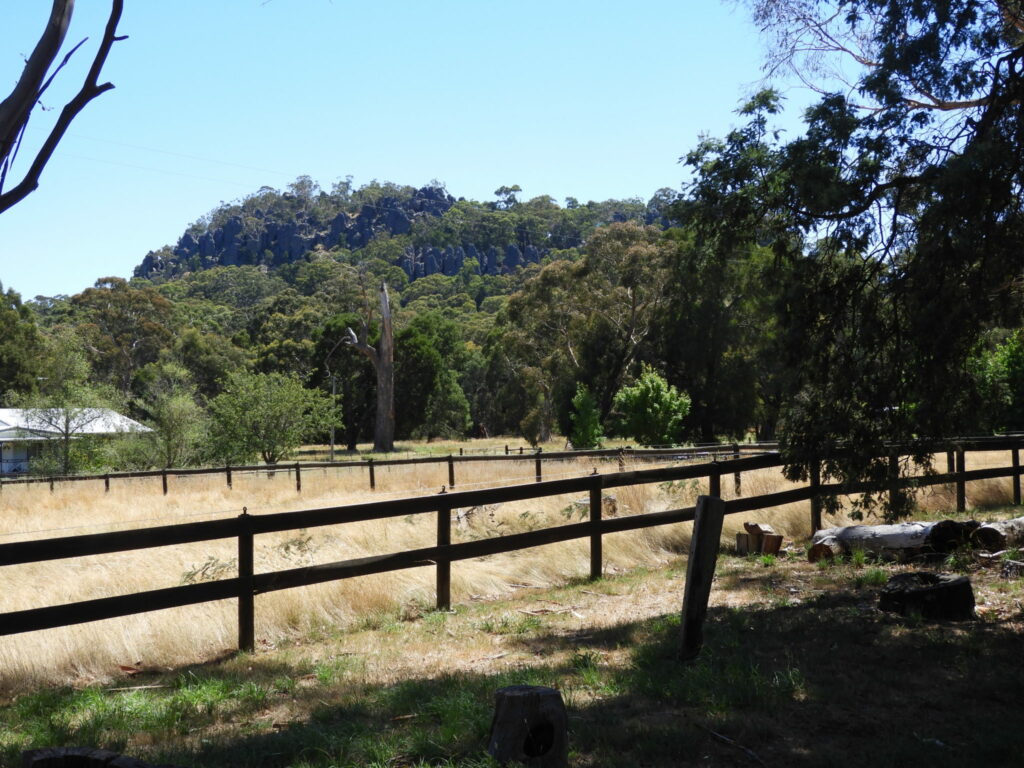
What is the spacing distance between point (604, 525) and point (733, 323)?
42.1 m

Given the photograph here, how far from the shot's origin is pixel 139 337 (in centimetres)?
8419

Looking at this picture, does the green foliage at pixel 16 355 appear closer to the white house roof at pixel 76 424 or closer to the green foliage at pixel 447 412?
the white house roof at pixel 76 424

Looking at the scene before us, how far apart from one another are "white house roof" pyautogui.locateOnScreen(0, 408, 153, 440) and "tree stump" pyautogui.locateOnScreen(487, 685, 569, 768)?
1672 inches

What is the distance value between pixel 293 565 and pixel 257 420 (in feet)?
105

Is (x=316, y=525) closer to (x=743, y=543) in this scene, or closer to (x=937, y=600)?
(x=937, y=600)

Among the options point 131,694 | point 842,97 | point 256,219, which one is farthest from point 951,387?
point 256,219

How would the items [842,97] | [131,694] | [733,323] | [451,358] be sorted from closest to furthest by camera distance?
Answer: [131,694]
[842,97]
[733,323]
[451,358]

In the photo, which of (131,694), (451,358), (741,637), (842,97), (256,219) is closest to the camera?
(131,694)

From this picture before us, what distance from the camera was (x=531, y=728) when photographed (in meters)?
4.29

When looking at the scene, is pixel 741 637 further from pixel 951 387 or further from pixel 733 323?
pixel 733 323

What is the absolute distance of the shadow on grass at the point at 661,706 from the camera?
15.4 feet

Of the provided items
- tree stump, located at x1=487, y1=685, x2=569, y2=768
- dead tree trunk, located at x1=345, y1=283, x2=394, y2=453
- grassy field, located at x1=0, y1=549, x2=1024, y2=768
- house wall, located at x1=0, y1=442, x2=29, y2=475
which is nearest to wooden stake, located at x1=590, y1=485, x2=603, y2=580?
grassy field, located at x1=0, y1=549, x2=1024, y2=768

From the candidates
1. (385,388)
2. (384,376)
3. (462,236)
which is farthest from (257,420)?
(462,236)

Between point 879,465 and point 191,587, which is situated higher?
point 879,465
